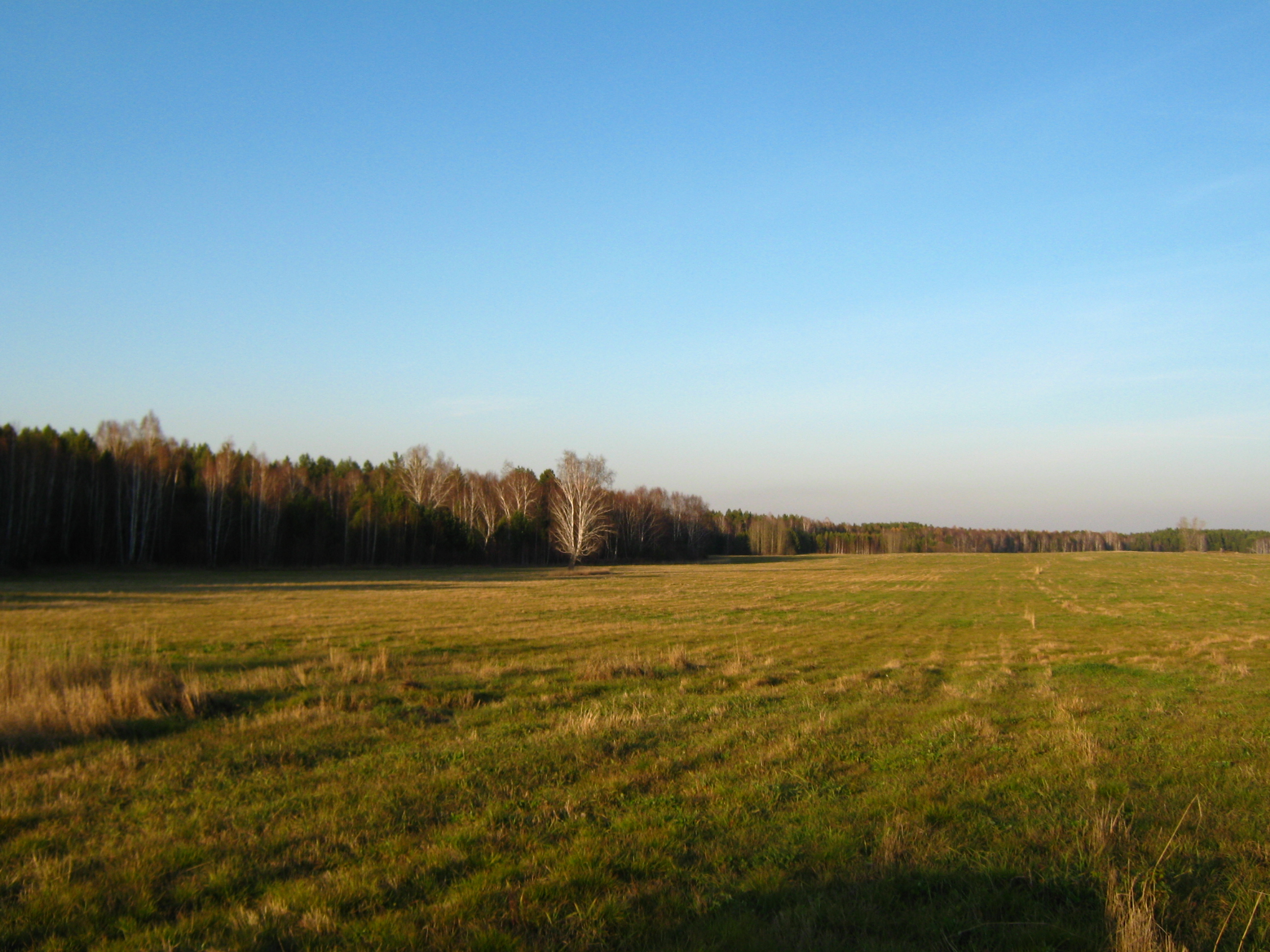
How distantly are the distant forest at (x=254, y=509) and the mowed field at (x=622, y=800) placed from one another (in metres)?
56.3

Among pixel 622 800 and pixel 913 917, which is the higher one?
pixel 913 917

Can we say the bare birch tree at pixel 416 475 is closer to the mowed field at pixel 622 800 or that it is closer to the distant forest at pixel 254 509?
the distant forest at pixel 254 509

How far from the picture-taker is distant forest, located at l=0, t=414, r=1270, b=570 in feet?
202

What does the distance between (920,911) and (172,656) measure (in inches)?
698

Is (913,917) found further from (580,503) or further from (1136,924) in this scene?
(580,503)

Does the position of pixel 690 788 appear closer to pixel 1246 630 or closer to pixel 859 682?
pixel 859 682

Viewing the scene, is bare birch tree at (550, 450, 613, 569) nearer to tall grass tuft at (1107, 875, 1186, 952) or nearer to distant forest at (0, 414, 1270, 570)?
distant forest at (0, 414, 1270, 570)

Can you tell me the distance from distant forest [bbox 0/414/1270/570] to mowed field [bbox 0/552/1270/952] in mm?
56252

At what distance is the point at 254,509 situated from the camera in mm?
75812

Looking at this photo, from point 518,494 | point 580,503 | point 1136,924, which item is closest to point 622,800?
point 1136,924

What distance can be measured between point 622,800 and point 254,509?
79318 millimetres

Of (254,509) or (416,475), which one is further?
(416,475)

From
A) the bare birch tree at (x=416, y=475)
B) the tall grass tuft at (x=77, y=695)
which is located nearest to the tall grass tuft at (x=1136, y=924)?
the tall grass tuft at (x=77, y=695)

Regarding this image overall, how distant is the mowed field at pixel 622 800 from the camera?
476cm
